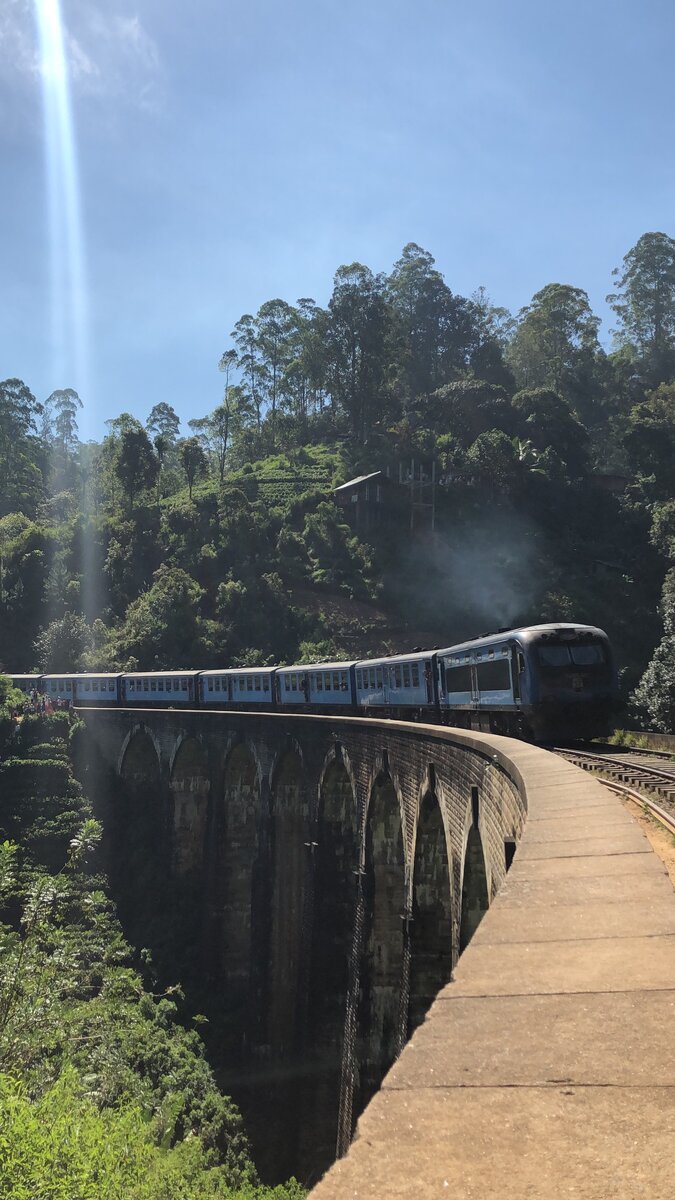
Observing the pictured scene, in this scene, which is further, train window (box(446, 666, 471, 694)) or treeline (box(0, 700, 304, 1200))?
train window (box(446, 666, 471, 694))

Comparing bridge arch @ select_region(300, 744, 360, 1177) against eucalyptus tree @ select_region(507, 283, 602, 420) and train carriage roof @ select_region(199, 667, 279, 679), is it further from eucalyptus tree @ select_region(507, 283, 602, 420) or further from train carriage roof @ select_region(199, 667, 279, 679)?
eucalyptus tree @ select_region(507, 283, 602, 420)

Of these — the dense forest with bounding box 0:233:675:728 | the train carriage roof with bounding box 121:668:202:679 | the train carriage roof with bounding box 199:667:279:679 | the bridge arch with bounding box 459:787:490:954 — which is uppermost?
the dense forest with bounding box 0:233:675:728

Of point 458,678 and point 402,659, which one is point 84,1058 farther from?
point 402,659

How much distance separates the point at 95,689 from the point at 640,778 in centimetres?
3401

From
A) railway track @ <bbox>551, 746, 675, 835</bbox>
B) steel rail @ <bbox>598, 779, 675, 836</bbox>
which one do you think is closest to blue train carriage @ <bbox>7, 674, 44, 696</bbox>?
railway track @ <bbox>551, 746, 675, 835</bbox>

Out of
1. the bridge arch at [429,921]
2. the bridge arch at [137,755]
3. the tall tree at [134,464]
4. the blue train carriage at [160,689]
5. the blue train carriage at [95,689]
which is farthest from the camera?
the tall tree at [134,464]

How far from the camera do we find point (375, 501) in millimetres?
56031

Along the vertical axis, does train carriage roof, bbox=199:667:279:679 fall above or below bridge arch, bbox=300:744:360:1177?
above

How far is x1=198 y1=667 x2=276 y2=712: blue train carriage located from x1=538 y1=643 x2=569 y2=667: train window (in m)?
15.6

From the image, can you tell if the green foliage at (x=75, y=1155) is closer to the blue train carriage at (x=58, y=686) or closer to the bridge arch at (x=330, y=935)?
the bridge arch at (x=330, y=935)

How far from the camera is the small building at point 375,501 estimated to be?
182 feet

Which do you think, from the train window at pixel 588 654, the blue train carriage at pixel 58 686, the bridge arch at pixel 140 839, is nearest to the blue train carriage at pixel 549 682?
the train window at pixel 588 654

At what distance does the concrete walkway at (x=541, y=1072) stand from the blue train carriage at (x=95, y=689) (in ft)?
124

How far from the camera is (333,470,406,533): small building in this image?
5562cm
